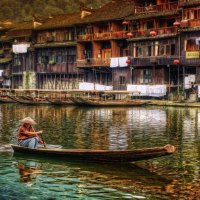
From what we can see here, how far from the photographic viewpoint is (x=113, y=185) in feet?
51.2

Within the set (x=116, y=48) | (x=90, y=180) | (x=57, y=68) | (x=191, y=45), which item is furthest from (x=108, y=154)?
(x=57, y=68)

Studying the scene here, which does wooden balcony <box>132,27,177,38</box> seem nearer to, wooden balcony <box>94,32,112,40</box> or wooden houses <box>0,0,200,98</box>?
wooden houses <box>0,0,200,98</box>

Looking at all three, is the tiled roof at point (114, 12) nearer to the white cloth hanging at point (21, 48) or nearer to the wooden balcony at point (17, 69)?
the white cloth hanging at point (21, 48)

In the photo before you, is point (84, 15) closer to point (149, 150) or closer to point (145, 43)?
point (145, 43)

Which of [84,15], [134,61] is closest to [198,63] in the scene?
[134,61]

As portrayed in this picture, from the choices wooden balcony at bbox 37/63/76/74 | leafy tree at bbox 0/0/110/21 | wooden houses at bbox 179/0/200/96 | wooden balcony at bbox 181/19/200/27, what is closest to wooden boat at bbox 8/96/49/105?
wooden balcony at bbox 37/63/76/74

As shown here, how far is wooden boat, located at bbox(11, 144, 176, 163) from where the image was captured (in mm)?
16922

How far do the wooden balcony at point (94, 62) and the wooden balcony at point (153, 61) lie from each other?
4806mm

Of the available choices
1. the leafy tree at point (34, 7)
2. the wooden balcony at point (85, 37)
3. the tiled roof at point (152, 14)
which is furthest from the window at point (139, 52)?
the leafy tree at point (34, 7)

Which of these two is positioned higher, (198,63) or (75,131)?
(198,63)

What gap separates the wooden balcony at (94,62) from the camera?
63469mm

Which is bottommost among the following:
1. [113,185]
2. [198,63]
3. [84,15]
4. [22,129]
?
[113,185]

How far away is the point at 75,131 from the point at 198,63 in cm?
2629

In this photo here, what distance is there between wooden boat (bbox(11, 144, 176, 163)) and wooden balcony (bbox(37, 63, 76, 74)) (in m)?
51.0
